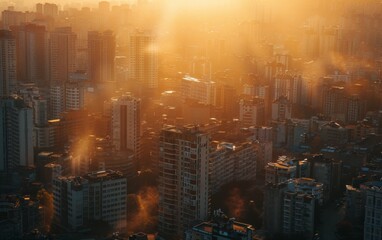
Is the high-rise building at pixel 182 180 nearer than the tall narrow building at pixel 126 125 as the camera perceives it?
Yes

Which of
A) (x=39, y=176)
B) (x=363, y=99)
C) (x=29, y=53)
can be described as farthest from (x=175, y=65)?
(x=39, y=176)

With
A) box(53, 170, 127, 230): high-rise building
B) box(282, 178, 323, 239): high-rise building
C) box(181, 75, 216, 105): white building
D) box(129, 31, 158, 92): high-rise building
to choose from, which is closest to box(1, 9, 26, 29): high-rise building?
box(129, 31, 158, 92): high-rise building

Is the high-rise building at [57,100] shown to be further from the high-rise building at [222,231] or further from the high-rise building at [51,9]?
the high-rise building at [51,9]

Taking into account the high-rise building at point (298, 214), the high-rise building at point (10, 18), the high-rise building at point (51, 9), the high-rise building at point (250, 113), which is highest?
the high-rise building at point (51, 9)

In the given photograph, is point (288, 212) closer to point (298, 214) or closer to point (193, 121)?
point (298, 214)

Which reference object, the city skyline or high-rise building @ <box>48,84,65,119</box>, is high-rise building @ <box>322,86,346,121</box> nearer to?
the city skyline

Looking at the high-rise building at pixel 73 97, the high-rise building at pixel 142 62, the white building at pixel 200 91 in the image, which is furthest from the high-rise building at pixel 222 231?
the high-rise building at pixel 142 62

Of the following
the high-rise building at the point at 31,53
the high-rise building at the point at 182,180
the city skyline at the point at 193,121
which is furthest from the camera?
the high-rise building at the point at 31,53
